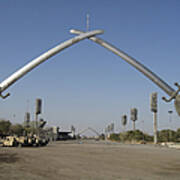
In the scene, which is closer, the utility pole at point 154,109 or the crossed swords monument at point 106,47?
the crossed swords monument at point 106,47

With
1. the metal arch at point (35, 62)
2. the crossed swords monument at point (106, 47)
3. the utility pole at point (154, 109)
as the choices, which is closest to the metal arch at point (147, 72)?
the crossed swords monument at point (106, 47)

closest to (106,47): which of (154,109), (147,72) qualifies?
(147,72)

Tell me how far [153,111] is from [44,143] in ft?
88.2

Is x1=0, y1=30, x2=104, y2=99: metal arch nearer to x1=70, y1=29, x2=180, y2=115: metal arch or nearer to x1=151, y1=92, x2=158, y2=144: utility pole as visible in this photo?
x1=70, y1=29, x2=180, y2=115: metal arch

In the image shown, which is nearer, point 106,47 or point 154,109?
point 106,47

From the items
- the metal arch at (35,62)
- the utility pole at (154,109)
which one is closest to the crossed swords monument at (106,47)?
the metal arch at (35,62)

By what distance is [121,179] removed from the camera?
14188 mm

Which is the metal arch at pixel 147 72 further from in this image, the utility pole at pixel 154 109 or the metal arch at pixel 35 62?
the utility pole at pixel 154 109

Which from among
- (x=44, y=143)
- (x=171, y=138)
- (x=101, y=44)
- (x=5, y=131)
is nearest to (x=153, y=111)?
(x=171, y=138)

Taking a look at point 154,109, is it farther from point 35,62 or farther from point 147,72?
point 35,62

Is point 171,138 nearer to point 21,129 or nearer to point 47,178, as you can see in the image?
point 21,129

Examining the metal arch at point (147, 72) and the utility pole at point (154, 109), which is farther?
the utility pole at point (154, 109)

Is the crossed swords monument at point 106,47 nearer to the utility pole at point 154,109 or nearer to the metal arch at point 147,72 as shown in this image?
the metal arch at point 147,72

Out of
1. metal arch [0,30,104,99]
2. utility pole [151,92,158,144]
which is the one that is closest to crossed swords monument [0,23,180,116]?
metal arch [0,30,104,99]
